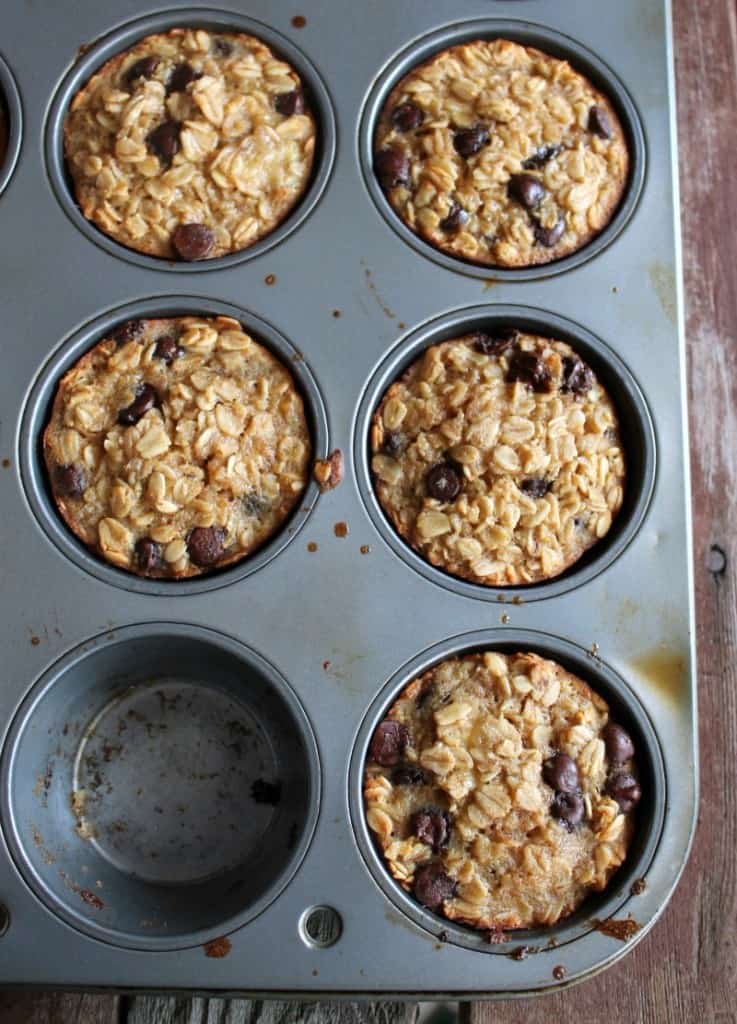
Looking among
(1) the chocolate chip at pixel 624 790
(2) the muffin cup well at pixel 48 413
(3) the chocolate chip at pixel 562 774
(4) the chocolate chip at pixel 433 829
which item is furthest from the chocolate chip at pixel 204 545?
(1) the chocolate chip at pixel 624 790

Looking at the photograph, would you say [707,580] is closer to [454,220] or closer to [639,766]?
[639,766]

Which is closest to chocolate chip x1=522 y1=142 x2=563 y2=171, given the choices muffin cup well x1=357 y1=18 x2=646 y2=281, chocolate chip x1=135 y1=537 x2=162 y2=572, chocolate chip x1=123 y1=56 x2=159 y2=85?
muffin cup well x1=357 y1=18 x2=646 y2=281

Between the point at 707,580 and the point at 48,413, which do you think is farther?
the point at 707,580

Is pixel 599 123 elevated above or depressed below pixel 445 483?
above

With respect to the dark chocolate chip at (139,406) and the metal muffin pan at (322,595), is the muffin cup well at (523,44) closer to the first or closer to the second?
the metal muffin pan at (322,595)

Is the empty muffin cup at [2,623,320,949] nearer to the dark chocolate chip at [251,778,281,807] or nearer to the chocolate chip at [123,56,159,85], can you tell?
the dark chocolate chip at [251,778,281,807]

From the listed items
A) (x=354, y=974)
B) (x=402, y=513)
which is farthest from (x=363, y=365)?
(x=354, y=974)

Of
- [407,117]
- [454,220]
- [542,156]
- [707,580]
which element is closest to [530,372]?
[454,220]

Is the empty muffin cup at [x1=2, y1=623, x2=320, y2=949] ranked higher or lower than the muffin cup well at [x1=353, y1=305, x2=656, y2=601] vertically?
lower
